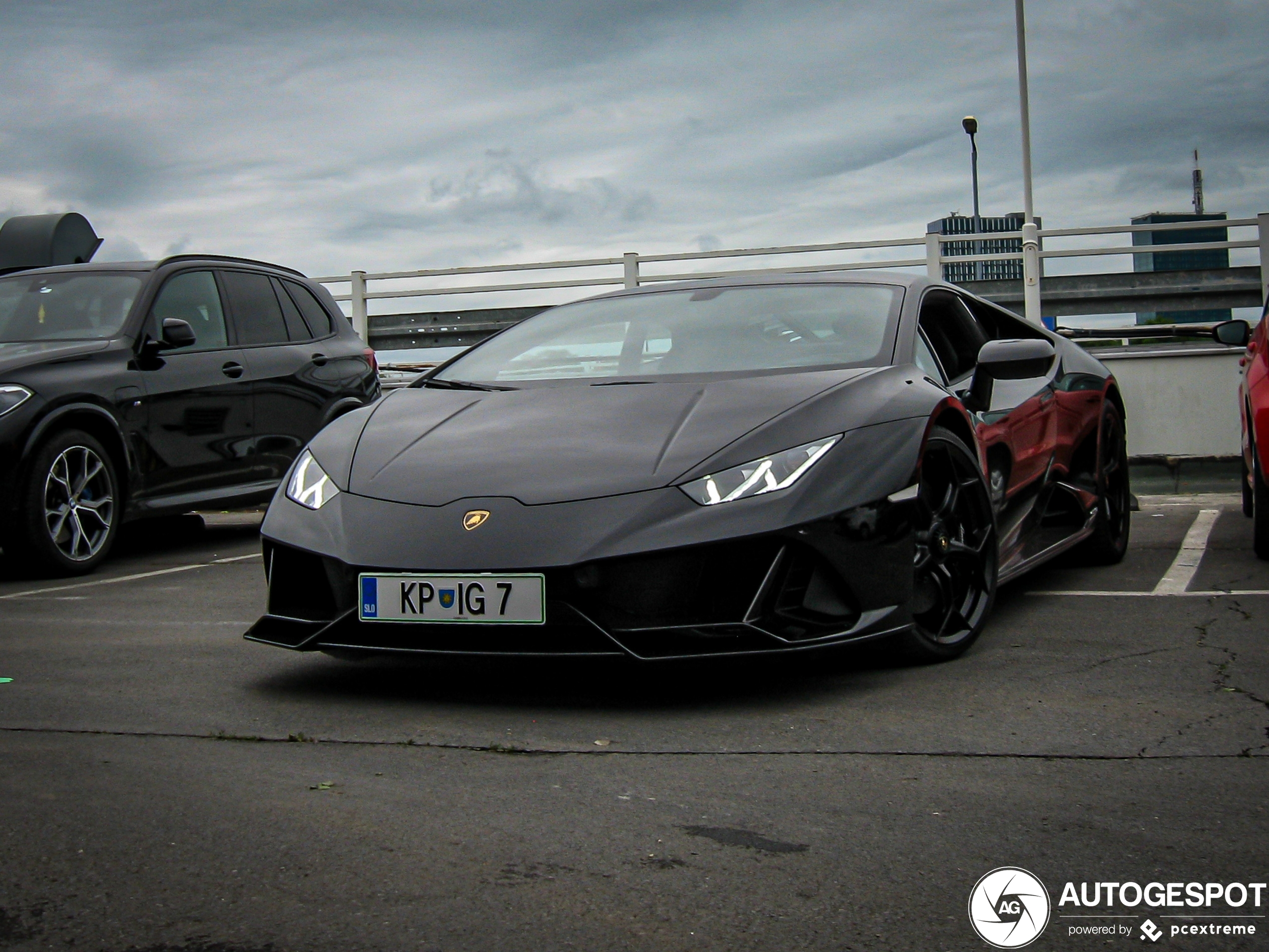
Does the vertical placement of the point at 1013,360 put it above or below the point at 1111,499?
above

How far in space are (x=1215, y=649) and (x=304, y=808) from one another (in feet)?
9.36

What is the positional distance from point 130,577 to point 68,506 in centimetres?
51

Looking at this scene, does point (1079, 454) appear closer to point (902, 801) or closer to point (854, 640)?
point (854, 640)

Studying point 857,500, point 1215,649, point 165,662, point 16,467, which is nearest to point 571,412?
point 857,500

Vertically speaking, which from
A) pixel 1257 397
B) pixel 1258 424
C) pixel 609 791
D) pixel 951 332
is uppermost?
pixel 951 332

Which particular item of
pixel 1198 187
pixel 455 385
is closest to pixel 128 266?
pixel 455 385

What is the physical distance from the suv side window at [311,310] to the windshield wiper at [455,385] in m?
4.48

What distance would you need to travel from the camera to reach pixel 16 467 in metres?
6.72

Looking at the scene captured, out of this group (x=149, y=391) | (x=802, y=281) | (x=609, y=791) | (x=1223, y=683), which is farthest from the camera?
(x=149, y=391)

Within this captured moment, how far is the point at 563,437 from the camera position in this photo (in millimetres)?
4012

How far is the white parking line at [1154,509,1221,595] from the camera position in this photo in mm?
5758

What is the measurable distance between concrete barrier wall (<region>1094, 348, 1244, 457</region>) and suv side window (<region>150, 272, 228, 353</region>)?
8722mm

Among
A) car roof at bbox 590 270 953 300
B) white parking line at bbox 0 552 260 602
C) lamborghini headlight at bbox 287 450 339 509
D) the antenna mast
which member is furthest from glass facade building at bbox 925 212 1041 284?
the antenna mast

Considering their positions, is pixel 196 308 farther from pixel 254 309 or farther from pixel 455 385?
pixel 455 385
